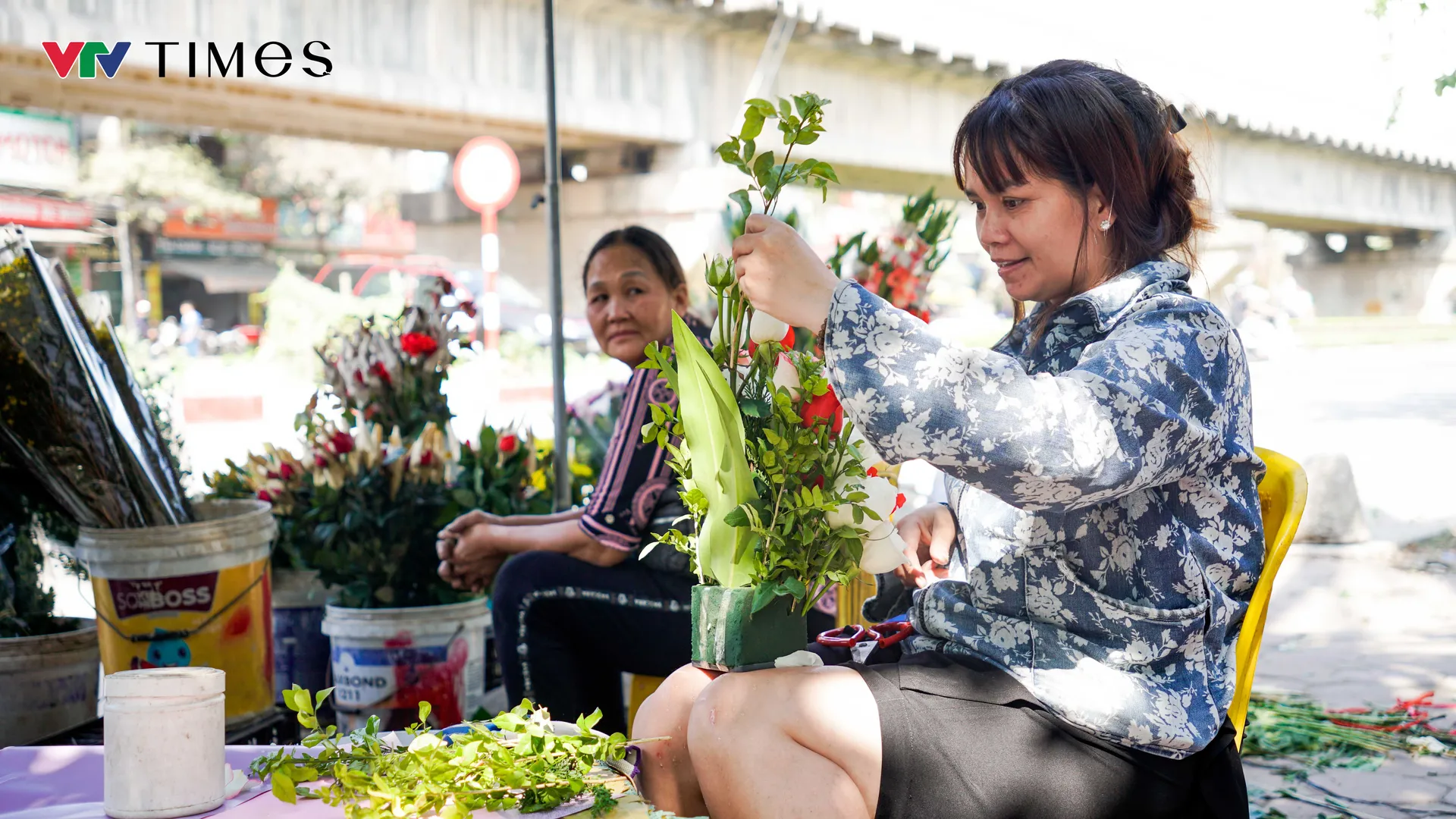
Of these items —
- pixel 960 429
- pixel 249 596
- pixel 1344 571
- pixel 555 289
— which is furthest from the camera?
pixel 1344 571

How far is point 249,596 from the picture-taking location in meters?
2.81

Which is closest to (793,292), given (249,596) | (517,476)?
(249,596)

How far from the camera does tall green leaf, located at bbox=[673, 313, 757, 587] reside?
137 centimetres

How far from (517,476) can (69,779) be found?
2.00 meters

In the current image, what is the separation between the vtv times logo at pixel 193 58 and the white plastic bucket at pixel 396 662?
4145mm

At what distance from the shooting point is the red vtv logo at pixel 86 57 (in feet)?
21.8

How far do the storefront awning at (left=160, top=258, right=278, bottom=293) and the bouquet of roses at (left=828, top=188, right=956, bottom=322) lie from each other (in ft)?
87.6

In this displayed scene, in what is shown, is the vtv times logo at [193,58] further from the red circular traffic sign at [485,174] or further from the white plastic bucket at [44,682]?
the white plastic bucket at [44,682]

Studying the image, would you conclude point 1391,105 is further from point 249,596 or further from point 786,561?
point 249,596

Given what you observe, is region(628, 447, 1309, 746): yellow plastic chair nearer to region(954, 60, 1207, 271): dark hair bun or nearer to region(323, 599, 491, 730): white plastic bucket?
region(954, 60, 1207, 271): dark hair bun

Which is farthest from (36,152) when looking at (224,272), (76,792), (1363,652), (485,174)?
(76,792)

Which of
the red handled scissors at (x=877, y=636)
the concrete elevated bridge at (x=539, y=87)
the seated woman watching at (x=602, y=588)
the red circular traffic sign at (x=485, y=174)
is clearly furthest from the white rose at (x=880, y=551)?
the red circular traffic sign at (x=485, y=174)

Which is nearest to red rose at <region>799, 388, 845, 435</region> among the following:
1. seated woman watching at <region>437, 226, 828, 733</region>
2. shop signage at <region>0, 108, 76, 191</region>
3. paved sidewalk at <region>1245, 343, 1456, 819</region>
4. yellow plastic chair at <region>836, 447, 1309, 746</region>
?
yellow plastic chair at <region>836, 447, 1309, 746</region>

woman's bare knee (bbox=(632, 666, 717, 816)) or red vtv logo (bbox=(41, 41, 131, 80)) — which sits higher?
red vtv logo (bbox=(41, 41, 131, 80))
